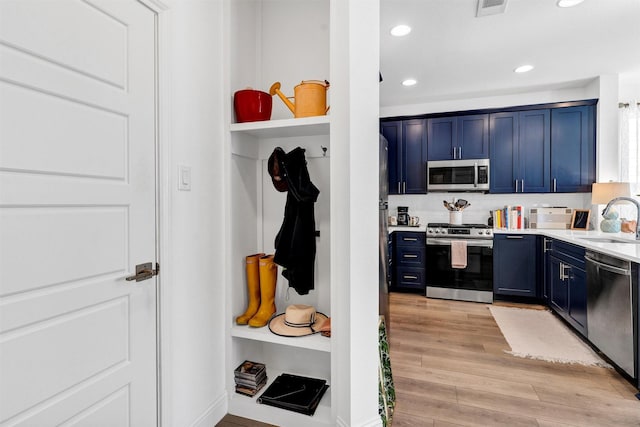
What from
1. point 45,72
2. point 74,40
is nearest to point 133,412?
point 45,72

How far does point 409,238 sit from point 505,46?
244 centimetres

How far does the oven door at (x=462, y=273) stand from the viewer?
410 cm

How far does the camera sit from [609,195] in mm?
3629

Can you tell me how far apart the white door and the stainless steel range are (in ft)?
12.0

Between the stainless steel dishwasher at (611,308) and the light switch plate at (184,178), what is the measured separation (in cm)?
290

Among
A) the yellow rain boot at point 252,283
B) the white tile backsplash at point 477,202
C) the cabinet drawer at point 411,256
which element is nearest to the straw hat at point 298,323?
the yellow rain boot at point 252,283

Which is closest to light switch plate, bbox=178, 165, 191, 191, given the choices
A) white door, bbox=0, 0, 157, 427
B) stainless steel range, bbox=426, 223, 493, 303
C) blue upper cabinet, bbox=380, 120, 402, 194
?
white door, bbox=0, 0, 157, 427

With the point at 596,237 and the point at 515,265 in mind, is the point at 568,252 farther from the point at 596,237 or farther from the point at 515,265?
the point at 515,265

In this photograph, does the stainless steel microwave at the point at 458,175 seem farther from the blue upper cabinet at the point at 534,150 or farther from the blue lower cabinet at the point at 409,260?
the blue lower cabinet at the point at 409,260

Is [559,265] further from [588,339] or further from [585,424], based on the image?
[585,424]

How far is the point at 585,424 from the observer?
1824 millimetres

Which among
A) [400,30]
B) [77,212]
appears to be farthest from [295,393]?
[400,30]

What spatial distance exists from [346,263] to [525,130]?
3.89 metres

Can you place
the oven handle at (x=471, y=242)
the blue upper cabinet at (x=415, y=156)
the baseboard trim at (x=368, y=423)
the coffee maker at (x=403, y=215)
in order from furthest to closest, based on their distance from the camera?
the coffee maker at (x=403, y=215), the blue upper cabinet at (x=415, y=156), the oven handle at (x=471, y=242), the baseboard trim at (x=368, y=423)
